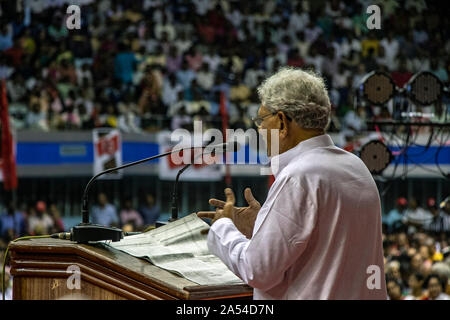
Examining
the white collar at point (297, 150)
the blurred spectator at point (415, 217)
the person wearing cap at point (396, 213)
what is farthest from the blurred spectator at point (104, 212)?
the white collar at point (297, 150)

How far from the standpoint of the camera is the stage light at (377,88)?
18.0 feet

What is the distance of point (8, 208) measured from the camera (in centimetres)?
854

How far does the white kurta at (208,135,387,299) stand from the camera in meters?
1.69

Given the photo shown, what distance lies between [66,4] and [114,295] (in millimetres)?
9303

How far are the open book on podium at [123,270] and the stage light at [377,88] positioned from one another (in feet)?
11.7

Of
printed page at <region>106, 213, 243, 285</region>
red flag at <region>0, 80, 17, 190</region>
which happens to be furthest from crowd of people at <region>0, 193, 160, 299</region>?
printed page at <region>106, 213, 243, 285</region>

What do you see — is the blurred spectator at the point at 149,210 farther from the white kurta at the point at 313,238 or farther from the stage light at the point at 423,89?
the white kurta at the point at 313,238

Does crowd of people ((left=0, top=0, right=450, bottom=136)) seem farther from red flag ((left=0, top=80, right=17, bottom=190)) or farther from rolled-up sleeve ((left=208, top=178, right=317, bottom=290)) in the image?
rolled-up sleeve ((left=208, top=178, right=317, bottom=290))

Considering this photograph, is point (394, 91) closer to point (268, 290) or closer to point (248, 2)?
point (268, 290)

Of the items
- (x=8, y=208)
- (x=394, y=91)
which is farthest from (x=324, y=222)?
(x=8, y=208)

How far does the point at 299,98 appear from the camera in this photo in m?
1.79

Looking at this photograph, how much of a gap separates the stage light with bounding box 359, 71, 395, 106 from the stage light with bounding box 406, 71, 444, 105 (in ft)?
0.72

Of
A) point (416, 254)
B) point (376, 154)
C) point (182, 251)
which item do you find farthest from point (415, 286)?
point (182, 251)

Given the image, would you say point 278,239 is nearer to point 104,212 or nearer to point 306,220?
point 306,220
